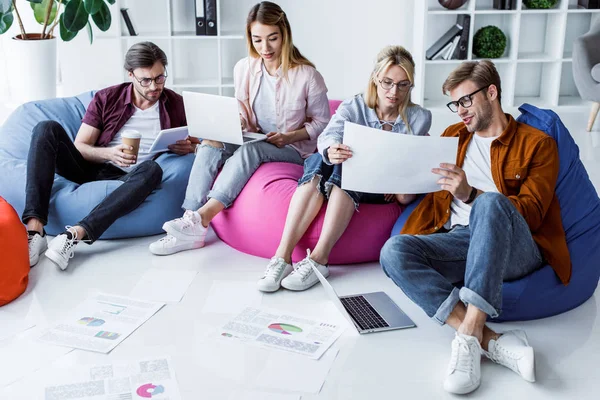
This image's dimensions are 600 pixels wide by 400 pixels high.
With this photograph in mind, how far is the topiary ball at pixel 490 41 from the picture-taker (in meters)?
5.19

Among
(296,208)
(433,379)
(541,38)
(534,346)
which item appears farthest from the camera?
(541,38)

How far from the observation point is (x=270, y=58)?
3.19 m

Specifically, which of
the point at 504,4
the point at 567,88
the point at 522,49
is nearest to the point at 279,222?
the point at 504,4

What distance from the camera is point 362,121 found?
2.86 meters

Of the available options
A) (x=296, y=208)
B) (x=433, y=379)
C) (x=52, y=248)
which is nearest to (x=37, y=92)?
(x=52, y=248)

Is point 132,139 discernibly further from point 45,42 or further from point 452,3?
point 452,3

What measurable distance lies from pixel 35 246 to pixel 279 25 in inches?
52.9

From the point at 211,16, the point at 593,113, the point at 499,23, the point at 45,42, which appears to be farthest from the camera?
the point at 499,23

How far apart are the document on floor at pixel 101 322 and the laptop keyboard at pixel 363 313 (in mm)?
673

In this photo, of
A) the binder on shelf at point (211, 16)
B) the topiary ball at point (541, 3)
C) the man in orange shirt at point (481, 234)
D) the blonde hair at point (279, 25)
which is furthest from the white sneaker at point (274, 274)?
the topiary ball at point (541, 3)

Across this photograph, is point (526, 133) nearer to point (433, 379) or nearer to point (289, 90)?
point (433, 379)

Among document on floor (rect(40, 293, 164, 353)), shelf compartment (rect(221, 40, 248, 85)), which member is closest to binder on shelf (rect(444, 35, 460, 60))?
shelf compartment (rect(221, 40, 248, 85))

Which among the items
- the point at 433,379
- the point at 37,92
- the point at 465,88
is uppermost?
the point at 465,88

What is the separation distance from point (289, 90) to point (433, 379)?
4.85 ft
